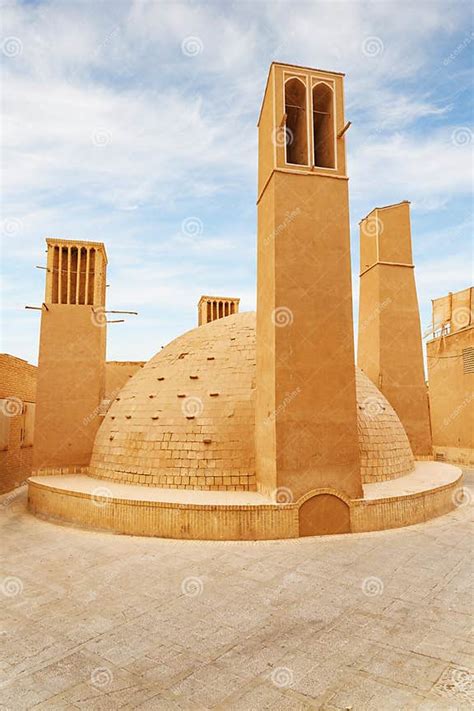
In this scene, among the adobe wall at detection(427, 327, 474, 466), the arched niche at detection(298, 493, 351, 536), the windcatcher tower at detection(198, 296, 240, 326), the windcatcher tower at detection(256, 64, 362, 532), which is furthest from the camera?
the adobe wall at detection(427, 327, 474, 466)

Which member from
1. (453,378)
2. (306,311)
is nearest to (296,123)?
(306,311)

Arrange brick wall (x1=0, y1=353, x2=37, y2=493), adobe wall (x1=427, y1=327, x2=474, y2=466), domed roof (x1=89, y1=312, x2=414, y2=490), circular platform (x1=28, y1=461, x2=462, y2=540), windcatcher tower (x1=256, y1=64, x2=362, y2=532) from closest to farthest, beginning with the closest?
circular platform (x1=28, y1=461, x2=462, y2=540) → windcatcher tower (x1=256, y1=64, x2=362, y2=532) → domed roof (x1=89, y1=312, x2=414, y2=490) → brick wall (x1=0, y1=353, x2=37, y2=493) → adobe wall (x1=427, y1=327, x2=474, y2=466)

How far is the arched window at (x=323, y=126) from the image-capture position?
34.7 feet

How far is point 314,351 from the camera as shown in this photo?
379 inches

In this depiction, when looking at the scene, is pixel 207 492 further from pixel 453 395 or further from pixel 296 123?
pixel 453 395

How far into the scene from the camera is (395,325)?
15680mm

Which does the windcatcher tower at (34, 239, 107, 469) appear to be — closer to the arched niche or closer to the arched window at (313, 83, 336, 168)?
the arched niche

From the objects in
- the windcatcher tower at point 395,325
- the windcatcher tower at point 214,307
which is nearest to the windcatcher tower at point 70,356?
the windcatcher tower at point 214,307

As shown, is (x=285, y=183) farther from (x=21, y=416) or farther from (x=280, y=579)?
(x=21, y=416)

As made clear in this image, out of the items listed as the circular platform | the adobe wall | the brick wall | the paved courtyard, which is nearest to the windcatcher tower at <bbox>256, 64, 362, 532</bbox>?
the circular platform

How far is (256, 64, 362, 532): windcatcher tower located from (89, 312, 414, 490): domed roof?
90 centimetres

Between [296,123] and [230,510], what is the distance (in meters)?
8.98

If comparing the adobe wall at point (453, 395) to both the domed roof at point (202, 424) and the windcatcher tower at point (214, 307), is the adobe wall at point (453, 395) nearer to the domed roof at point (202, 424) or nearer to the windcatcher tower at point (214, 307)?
the domed roof at point (202, 424)

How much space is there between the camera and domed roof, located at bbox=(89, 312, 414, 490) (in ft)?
34.5
